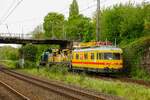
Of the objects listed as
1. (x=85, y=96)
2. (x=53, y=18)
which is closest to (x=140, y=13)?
(x=85, y=96)

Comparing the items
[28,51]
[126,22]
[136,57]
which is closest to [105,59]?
[136,57]

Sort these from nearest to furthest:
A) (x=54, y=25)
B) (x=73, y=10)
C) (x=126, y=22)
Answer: (x=126, y=22) → (x=54, y=25) → (x=73, y=10)

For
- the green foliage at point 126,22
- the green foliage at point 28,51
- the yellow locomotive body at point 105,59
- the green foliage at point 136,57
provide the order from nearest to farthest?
the green foliage at point 136,57, the yellow locomotive body at point 105,59, the green foliage at point 126,22, the green foliage at point 28,51

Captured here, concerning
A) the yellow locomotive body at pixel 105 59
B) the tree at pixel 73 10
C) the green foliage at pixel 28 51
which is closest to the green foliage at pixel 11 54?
the tree at pixel 73 10

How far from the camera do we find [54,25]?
394 ft

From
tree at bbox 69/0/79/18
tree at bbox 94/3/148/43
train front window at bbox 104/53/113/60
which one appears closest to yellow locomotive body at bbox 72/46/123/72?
train front window at bbox 104/53/113/60

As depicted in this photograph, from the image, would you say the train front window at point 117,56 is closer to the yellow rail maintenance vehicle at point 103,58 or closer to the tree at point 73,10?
Answer: the yellow rail maintenance vehicle at point 103,58

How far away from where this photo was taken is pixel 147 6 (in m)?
52.9

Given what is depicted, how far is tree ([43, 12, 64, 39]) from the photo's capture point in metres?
114

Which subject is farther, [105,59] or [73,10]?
[73,10]

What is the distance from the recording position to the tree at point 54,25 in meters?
114

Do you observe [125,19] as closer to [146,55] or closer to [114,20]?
[114,20]

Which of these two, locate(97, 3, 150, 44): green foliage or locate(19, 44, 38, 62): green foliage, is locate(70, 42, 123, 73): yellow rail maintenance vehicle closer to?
locate(97, 3, 150, 44): green foliage

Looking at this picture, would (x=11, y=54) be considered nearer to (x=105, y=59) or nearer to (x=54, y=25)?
(x=54, y=25)
